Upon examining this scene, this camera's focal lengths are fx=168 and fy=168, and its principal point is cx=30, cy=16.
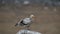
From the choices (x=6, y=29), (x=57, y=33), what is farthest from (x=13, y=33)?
(x=57, y=33)

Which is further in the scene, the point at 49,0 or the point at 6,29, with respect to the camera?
the point at 49,0

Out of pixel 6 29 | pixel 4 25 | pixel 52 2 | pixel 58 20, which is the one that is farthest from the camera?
pixel 52 2

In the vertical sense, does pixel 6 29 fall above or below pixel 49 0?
below

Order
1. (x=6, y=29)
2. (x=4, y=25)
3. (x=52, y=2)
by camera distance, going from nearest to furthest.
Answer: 1. (x=6, y=29)
2. (x=4, y=25)
3. (x=52, y=2)

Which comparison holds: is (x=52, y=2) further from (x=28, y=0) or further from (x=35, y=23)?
(x=35, y=23)

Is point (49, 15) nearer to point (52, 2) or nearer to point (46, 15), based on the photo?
point (46, 15)

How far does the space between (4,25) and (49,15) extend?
4.15ft

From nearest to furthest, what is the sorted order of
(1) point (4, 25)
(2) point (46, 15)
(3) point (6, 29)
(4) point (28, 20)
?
(4) point (28, 20) → (3) point (6, 29) → (1) point (4, 25) → (2) point (46, 15)

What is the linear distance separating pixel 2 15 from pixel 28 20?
1.43m

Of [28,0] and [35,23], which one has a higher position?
[28,0]

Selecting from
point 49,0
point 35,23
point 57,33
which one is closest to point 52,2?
point 49,0

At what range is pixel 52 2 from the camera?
6.05 m

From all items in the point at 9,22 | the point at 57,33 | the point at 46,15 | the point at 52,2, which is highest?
the point at 52,2

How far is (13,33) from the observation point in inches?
118
